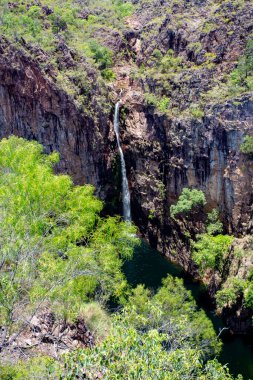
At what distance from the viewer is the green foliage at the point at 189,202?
2641 cm

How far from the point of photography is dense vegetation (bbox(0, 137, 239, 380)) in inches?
256

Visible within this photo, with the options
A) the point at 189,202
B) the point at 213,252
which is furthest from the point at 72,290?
the point at 189,202

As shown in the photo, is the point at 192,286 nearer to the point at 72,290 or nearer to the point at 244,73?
the point at 244,73

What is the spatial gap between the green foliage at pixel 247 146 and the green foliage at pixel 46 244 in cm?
1072

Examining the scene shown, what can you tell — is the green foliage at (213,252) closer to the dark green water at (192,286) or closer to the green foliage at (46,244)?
the dark green water at (192,286)

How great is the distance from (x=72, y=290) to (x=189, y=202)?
16.7m

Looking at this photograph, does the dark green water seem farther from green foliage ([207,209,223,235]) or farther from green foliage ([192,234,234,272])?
green foliage ([207,209,223,235])

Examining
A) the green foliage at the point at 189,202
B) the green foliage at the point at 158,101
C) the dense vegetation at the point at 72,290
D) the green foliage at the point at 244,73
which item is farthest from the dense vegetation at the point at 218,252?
the green foliage at the point at 158,101

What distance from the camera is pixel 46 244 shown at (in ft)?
40.7

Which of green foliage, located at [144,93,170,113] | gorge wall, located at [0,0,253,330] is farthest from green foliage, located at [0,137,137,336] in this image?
green foliage, located at [144,93,170,113]

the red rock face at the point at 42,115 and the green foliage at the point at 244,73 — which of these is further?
the red rock face at the point at 42,115

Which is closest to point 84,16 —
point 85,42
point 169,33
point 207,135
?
point 85,42

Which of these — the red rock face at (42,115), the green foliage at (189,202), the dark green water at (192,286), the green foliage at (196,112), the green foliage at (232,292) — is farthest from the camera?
the red rock face at (42,115)

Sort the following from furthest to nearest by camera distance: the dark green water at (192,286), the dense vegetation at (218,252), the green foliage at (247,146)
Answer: the green foliage at (247,146) → the dense vegetation at (218,252) → the dark green water at (192,286)
